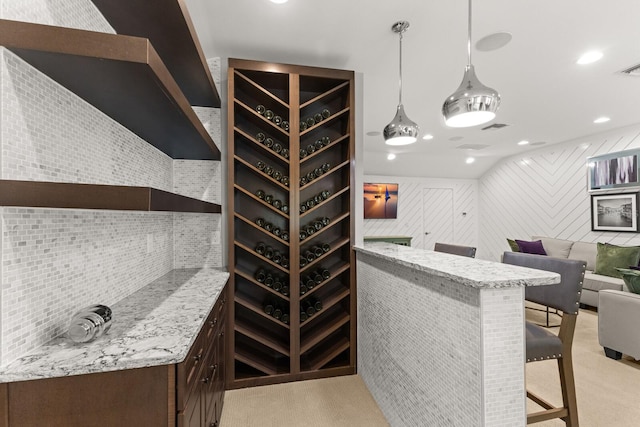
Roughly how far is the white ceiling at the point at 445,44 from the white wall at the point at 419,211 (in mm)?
3426

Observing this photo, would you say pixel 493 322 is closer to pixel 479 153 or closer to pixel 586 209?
pixel 586 209

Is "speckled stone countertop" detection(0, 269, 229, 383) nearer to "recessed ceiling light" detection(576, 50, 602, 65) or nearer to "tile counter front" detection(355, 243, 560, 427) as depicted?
"tile counter front" detection(355, 243, 560, 427)

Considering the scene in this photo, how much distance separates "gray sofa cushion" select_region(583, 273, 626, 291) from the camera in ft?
13.1

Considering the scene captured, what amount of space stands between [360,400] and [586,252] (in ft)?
16.1

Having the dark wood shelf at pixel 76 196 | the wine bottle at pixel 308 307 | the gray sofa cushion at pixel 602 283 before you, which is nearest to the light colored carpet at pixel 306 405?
the wine bottle at pixel 308 307

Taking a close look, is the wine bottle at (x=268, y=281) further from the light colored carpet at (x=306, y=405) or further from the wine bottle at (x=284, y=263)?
the light colored carpet at (x=306, y=405)

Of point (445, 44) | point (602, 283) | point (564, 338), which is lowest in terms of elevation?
point (602, 283)

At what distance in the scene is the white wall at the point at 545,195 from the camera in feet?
16.8

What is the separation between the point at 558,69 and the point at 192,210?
11.3 feet

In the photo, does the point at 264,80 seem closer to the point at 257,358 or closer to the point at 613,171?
the point at 257,358

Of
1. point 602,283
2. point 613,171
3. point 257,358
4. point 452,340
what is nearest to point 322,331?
point 257,358

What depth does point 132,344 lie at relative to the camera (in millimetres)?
1052

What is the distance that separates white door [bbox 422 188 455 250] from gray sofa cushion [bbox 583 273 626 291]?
334 centimetres

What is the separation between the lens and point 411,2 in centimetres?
195
